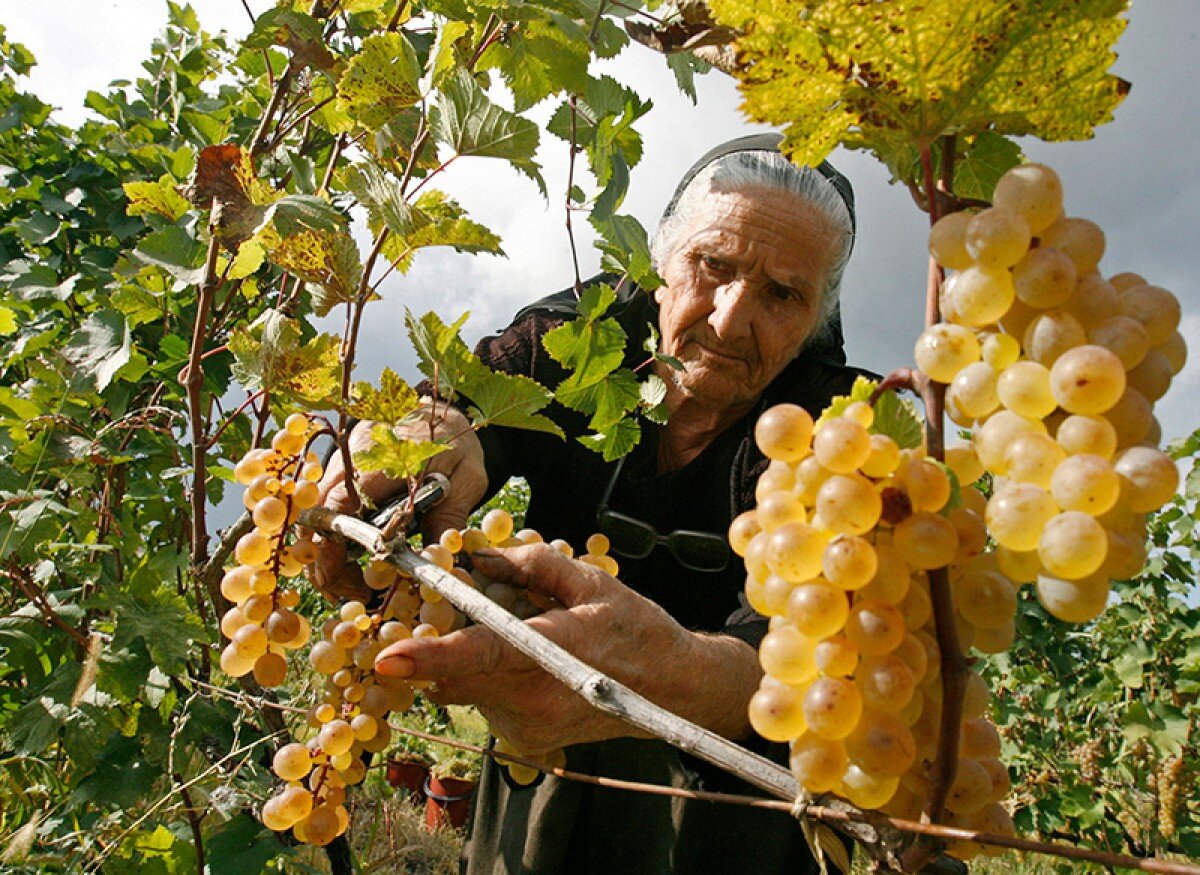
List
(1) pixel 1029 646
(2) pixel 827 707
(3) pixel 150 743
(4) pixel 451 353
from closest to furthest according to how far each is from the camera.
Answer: (2) pixel 827 707, (4) pixel 451 353, (3) pixel 150 743, (1) pixel 1029 646

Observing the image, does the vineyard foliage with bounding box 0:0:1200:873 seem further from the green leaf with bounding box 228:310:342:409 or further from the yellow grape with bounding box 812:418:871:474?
the yellow grape with bounding box 812:418:871:474

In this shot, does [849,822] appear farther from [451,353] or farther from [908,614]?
[451,353]

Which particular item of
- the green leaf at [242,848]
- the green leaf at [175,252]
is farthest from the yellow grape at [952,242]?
the green leaf at [242,848]

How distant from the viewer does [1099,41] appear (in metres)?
0.54

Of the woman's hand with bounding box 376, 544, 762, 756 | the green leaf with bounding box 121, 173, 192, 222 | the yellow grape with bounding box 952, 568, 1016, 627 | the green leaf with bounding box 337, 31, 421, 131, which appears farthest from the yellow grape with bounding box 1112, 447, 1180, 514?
the green leaf with bounding box 121, 173, 192, 222

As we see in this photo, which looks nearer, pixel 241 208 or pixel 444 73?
pixel 444 73

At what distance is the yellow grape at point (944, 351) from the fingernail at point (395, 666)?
688 millimetres

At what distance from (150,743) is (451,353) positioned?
144 centimetres

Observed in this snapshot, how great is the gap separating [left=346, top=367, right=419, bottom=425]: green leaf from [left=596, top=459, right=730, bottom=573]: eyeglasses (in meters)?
1.36

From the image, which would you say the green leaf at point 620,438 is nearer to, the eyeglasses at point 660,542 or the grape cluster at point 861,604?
the eyeglasses at point 660,542

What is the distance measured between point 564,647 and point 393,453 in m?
0.32

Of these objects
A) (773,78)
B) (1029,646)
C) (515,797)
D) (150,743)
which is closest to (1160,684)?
(1029,646)

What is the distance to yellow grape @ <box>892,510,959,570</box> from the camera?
19.9 inches

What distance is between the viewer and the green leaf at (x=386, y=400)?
1020mm
